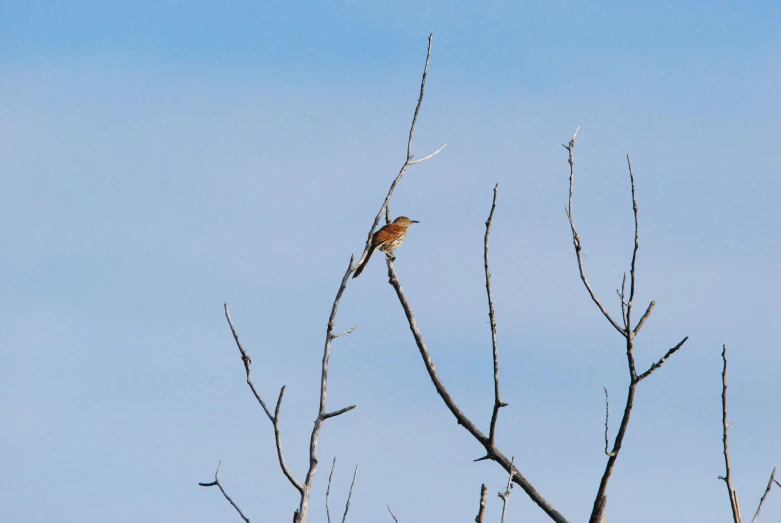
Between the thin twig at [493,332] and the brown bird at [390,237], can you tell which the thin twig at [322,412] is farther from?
the brown bird at [390,237]

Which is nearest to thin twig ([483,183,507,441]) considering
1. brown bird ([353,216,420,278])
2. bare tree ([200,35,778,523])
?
bare tree ([200,35,778,523])

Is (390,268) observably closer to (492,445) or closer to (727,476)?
(492,445)

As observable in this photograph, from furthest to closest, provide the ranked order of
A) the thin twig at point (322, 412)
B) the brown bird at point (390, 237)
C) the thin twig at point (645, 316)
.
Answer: the brown bird at point (390, 237)
the thin twig at point (645, 316)
the thin twig at point (322, 412)

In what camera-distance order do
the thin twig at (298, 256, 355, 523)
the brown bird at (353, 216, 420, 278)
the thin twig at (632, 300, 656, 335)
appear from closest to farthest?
the thin twig at (298, 256, 355, 523), the thin twig at (632, 300, 656, 335), the brown bird at (353, 216, 420, 278)

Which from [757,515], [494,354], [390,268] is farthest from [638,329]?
[390,268]

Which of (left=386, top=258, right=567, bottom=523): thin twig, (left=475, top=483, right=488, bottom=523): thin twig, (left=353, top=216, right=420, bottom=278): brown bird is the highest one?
(left=353, top=216, right=420, bottom=278): brown bird

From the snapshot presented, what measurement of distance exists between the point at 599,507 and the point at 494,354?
0.82 metres

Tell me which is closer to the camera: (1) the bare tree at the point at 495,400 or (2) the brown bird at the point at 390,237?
(1) the bare tree at the point at 495,400

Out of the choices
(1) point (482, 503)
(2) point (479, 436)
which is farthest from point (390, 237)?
(1) point (482, 503)

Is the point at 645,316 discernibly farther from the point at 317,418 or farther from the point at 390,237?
the point at 390,237

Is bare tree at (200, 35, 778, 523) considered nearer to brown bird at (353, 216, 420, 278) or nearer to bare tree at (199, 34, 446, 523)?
bare tree at (199, 34, 446, 523)

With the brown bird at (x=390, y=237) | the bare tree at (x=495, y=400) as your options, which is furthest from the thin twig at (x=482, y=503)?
the brown bird at (x=390, y=237)

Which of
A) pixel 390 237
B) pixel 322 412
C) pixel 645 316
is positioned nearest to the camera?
pixel 322 412

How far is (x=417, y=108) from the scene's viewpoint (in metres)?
4.82
